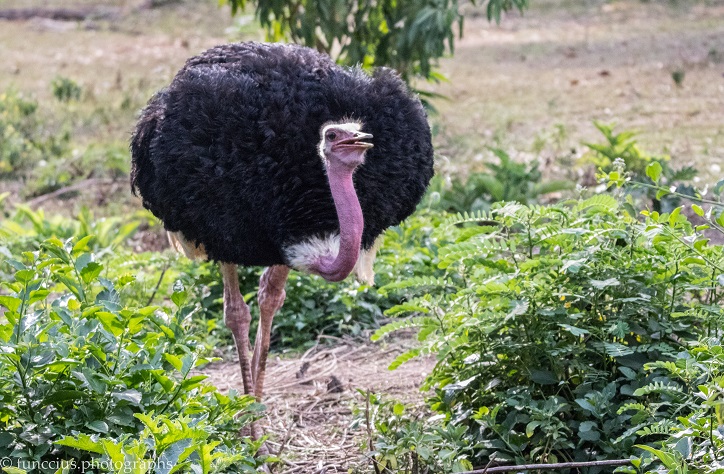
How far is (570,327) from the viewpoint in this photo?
3.48 meters

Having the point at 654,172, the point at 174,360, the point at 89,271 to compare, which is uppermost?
the point at 654,172

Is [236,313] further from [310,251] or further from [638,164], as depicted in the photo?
[638,164]

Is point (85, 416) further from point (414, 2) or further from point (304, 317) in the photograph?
point (414, 2)

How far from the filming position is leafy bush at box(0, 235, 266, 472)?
10.2ft

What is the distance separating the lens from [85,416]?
323cm

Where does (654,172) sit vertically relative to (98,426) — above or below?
above

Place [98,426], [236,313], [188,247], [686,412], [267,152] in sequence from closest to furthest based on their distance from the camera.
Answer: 1. [98,426]
2. [686,412]
3. [267,152]
4. [188,247]
5. [236,313]

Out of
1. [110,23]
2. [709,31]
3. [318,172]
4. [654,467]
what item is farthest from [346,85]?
[110,23]

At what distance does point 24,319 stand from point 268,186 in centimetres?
112

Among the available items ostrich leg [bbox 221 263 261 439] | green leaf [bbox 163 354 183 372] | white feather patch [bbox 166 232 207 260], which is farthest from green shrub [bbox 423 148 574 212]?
green leaf [bbox 163 354 183 372]

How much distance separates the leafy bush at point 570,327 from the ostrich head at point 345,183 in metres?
0.36

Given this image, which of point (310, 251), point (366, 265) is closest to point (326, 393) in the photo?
point (366, 265)

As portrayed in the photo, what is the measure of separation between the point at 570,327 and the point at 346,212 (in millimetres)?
946

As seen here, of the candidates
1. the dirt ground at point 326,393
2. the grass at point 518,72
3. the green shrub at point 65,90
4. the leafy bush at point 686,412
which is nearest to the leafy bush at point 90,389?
the dirt ground at point 326,393
